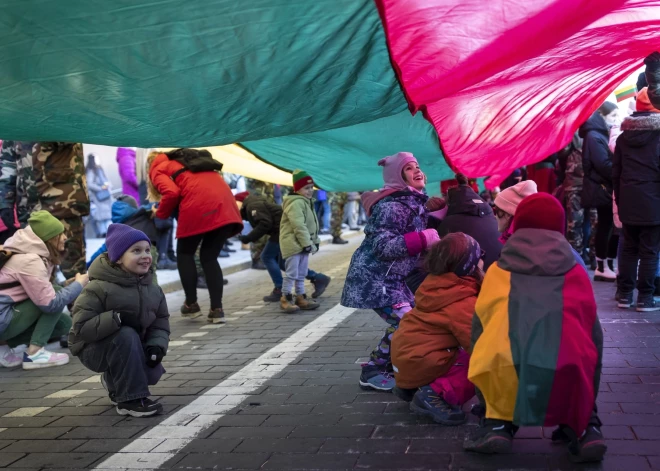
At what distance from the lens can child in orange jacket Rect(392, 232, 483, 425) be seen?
4547mm

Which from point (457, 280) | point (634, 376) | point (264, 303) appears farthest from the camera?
point (264, 303)

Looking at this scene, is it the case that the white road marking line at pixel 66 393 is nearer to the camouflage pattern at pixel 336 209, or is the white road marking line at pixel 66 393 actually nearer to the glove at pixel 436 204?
the glove at pixel 436 204

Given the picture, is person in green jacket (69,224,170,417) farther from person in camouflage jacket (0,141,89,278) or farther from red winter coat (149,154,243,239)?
red winter coat (149,154,243,239)

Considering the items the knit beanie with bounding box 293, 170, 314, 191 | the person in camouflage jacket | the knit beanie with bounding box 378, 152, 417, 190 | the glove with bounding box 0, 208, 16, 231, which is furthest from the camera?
the knit beanie with bounding box 293, 170, 314, 191

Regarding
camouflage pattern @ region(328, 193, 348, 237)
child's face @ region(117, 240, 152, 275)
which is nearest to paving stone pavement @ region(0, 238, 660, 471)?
child's face @ region(117, 240, 152, 275)

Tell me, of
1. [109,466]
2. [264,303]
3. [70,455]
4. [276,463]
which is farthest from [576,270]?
[264,303]

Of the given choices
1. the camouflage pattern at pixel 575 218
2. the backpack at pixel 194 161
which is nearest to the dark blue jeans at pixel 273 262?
the backpack at pixel 194 161

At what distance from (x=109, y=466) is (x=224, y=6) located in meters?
2.32

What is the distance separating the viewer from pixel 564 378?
376 centimetres

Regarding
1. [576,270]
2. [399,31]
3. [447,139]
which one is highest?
[399,31]

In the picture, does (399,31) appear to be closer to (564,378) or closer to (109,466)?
(564,378)

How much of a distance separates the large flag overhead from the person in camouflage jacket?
310 centimetres

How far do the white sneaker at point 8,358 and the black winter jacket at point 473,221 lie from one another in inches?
142

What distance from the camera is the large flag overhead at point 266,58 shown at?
3.42 metres
